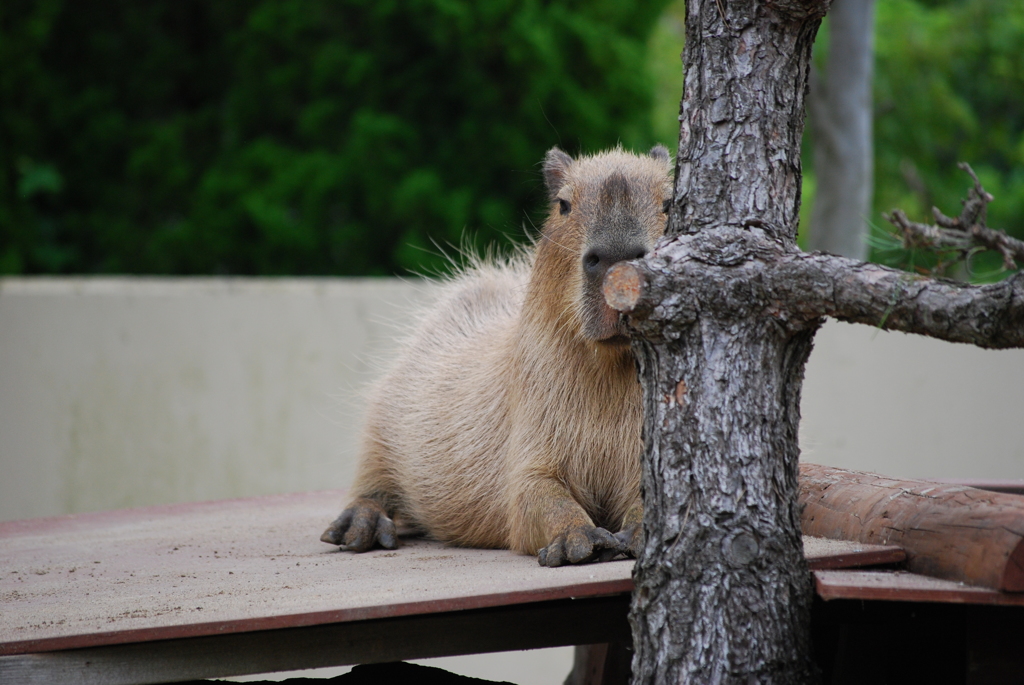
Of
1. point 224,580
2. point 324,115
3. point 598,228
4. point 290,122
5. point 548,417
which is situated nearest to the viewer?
point 224,580

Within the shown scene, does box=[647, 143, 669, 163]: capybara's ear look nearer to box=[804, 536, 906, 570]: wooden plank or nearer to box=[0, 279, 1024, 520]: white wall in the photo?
box=[804, 536, 906, 570]: wooden plank

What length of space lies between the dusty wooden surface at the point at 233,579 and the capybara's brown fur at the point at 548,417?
11 cm

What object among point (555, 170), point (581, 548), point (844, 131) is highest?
point (844, 131)

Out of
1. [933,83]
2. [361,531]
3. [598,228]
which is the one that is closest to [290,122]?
[933,83]

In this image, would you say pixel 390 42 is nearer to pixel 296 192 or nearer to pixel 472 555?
pixel 296 192

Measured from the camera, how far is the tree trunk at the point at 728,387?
1.93 m

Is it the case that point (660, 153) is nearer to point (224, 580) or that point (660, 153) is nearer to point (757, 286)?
point (757, 286)

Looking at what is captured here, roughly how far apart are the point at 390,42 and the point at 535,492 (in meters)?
7.26

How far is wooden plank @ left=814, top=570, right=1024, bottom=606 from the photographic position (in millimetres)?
1785

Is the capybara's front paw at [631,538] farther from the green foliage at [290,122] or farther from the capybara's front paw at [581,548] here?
the green foliage at [290,122]

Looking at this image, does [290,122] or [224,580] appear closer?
[224,580]

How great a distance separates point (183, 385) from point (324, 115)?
380 cm

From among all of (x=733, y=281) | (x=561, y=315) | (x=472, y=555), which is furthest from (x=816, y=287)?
(x=472, y=555)

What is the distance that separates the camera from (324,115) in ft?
30.4
